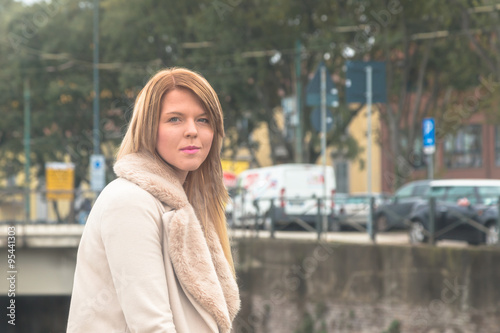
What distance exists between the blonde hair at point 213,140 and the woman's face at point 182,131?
0.6 inches

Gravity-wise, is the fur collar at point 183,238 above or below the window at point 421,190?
above

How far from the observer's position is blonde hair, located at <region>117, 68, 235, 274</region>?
8.54 ft

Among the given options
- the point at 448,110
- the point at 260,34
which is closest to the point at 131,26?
the point at 260,34

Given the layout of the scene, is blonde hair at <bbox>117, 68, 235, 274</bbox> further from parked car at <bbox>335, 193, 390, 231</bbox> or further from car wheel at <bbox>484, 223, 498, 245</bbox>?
parked car at <bbox>335, 193, 390, 231</bbox>

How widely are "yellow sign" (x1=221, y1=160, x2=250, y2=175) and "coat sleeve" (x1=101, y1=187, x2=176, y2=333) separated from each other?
41.5 meters

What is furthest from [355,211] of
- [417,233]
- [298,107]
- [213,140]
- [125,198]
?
[125,198]

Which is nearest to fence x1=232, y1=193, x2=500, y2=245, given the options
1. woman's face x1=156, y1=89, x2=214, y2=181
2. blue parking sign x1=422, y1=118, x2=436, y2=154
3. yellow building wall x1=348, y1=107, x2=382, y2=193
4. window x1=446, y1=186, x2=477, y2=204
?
window x1=446, y1=186, x2=477, y2=204

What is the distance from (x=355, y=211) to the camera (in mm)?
→ 19500

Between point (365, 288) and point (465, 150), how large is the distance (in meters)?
37.4

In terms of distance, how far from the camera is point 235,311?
8.93 feet

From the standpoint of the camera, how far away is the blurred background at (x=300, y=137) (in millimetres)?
18188

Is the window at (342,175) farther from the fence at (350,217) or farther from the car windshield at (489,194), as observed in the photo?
the car windshield at (489,194)

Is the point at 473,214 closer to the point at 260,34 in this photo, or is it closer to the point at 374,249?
the point at 374,249

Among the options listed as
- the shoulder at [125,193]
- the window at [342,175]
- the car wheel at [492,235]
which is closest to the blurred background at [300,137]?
the car wheel at [492,235]
